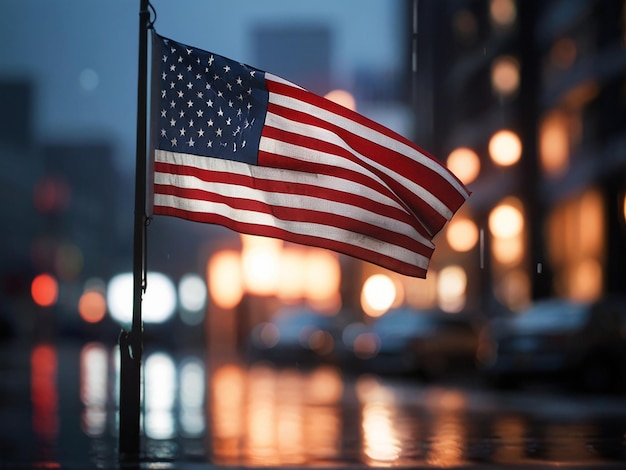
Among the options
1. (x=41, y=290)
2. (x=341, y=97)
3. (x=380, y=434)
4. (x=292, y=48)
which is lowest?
(x=380, y=434)

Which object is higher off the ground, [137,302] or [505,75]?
[505,75]

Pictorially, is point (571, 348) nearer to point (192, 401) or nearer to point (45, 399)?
point (192, 401)

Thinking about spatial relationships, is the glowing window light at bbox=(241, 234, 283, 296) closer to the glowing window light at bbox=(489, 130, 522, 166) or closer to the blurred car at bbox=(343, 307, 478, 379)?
the blurred car at bbox=(343, 307, 478, 379)

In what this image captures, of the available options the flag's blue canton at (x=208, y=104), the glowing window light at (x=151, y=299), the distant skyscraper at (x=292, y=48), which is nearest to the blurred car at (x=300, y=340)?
the glowing window light at (x=151, y=299)

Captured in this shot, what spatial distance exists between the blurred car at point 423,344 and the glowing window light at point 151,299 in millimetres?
32277

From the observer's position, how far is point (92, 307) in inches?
3337

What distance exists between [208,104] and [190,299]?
57981 mm

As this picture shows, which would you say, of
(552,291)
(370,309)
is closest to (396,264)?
(552,291)

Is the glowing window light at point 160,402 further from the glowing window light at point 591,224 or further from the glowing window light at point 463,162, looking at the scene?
the glowing window light at point 591,224

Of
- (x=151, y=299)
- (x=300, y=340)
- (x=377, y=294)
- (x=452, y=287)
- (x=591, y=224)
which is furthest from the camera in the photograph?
(x=151, y=299)

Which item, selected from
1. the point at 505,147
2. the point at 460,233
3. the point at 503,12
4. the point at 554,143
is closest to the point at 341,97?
the point at 503,12

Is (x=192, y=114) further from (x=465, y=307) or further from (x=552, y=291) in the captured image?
(x=465, y=307)

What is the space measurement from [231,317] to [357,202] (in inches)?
2029

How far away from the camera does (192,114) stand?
10.7 metres
